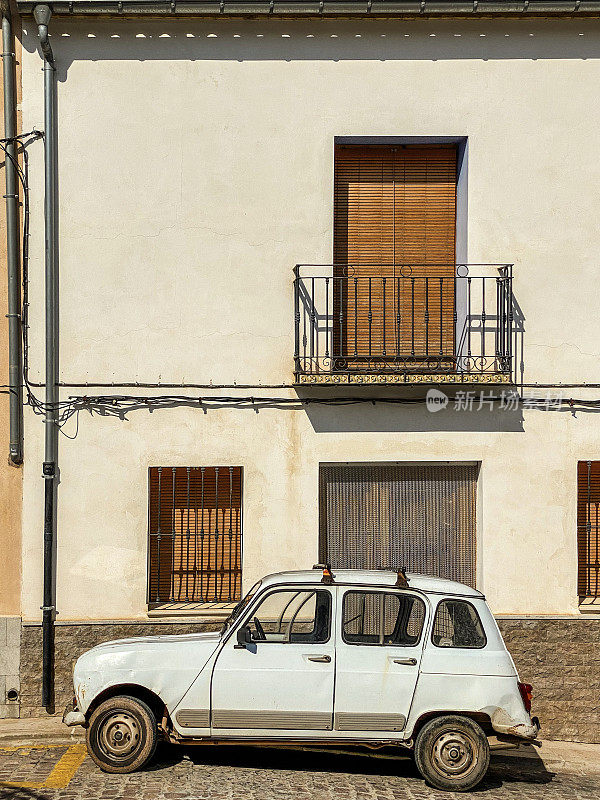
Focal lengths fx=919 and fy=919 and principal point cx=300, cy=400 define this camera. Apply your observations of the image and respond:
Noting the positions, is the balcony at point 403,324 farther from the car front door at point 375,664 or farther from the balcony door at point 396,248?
the car front door at point 375,664

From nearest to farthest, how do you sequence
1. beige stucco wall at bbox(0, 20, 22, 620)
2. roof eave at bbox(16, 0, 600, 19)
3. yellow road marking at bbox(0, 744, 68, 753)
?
yellow road marking at bbox(0, 744, 68, 753) < roof eave at bbox(16, 0, 600, 19) < beige stucco wall at bbox(0, 20, 22, 620)

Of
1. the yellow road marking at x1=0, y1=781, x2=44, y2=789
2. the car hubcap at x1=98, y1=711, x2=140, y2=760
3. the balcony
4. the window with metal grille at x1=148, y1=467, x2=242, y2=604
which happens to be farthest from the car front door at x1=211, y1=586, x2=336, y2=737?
the balcony

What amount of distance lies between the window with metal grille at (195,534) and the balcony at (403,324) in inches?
63.0

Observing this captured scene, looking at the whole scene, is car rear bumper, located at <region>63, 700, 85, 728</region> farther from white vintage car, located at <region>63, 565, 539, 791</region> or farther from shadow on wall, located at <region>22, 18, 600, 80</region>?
shadow on wall, located at <region>22, 18, 600, 80</region>

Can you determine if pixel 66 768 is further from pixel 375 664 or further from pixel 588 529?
pixel 588 529

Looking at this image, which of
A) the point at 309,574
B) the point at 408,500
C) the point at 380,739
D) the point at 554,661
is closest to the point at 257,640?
the point at 309,574

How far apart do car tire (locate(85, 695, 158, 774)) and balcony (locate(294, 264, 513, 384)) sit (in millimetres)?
3745

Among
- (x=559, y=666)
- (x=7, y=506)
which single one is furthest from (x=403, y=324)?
(x=7, y=506)

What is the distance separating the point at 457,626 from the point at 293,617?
1406 mm

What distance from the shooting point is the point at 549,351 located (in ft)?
33.4

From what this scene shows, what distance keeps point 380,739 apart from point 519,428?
3951 mm

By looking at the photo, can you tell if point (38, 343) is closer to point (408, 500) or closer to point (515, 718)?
point (408, 500)

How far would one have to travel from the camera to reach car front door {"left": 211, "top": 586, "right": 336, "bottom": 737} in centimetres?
761

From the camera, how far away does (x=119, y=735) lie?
7.84 metres
